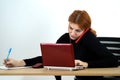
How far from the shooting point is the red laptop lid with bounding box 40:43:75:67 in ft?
5.54

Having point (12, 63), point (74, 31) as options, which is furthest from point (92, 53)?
point (12, 63)

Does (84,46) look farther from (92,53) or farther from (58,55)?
(58,55)

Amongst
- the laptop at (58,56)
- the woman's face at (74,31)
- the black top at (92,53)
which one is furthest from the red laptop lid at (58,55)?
the woman's face at (74,31)

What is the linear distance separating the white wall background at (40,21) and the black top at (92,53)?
0.72 meters

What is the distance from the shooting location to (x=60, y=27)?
9.55 ft

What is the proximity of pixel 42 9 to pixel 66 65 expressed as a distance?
1305mm

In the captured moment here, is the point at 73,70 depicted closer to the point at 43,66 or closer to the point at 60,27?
the point at 43,66

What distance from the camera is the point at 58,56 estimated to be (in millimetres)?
1729

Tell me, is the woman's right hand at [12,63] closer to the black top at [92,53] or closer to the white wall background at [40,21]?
the black top at [92,53]

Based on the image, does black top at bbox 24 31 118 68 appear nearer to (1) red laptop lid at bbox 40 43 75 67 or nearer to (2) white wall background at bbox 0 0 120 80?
(1) red laptop lid at bbox 40 43 75 67

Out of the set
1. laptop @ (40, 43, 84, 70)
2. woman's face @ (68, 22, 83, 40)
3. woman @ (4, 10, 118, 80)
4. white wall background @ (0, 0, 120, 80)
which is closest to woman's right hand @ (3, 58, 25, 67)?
woman @ (4, 10, 118, 80)

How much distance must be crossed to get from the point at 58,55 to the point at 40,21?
125 cm

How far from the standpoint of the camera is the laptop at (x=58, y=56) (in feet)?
5.54

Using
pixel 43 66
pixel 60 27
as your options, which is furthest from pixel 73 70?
pixel 60 27
